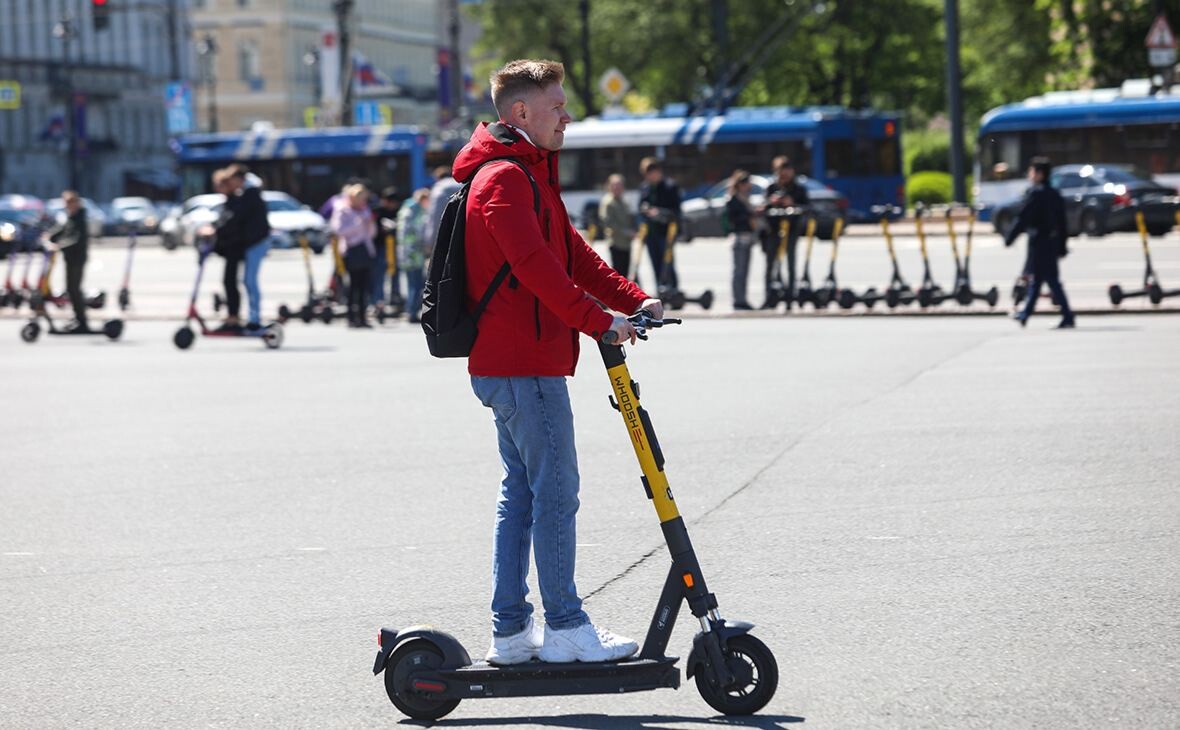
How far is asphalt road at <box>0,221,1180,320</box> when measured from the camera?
84.9 feet

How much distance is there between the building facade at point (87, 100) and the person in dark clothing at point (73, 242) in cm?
6583

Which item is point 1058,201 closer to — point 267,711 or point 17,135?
point 267,711

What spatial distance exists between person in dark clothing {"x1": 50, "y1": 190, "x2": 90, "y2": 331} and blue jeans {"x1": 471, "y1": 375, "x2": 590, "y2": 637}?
17364 mm

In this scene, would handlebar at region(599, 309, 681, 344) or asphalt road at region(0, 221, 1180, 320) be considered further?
asphalt road at region(0, 221, 1180, 320)

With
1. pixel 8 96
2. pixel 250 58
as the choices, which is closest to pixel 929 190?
pixel 8 96

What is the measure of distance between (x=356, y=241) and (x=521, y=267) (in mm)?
17626

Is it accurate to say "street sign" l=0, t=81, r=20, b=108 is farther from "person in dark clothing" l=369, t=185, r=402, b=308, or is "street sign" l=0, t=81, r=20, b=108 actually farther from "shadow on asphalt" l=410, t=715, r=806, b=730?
"shadow on asphalt" l=410, t=715, r=806, b=730

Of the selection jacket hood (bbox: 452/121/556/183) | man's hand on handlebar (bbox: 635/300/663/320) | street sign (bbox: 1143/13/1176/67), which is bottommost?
man's hand on handlebar (bbox: 635/300/663/320)

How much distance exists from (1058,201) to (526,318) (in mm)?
14799

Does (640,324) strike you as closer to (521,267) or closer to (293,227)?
(521,267)

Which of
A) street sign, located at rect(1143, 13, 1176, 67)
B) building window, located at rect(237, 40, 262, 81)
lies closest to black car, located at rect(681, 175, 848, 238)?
street sign, located at rect(1143, 13, 1176, 67)

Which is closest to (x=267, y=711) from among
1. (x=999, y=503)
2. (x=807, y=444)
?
(x=999, y=503)

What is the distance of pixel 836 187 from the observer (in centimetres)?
5112

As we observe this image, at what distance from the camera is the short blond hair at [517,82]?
5.44 metres
